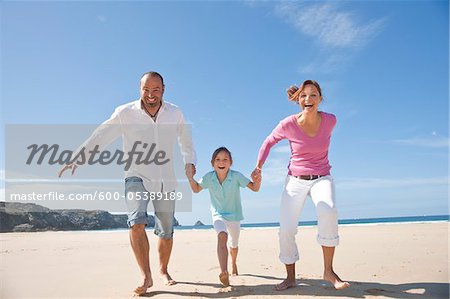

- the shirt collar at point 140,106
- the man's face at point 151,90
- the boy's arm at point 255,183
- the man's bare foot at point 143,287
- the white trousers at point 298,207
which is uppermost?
the man's face at point 151,90

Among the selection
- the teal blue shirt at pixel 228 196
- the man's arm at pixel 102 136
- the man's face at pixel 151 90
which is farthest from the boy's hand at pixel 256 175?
the man's arm at pixel 102 136

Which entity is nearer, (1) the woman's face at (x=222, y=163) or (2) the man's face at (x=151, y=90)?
(2) the man's face at (x=151, y=90)

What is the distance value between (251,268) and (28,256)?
184 inches

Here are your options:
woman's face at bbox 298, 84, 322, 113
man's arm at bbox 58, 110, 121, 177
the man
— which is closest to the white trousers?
woman's face at bbox 298, 84, 322, 113

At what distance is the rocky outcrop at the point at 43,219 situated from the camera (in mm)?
26219

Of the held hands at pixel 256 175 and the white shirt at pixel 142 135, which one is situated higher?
the white shirt at pixel 142 135

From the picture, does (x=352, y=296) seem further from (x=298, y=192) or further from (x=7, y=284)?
(x=7, y=284)

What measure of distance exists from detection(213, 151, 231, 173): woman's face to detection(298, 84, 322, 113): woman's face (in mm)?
1169

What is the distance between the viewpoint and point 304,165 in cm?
412

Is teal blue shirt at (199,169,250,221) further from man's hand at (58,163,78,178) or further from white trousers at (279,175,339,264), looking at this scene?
man's hand at (58,163,78,178)

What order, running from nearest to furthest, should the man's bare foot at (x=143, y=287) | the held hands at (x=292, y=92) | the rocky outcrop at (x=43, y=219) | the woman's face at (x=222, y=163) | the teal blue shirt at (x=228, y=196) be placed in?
the man's bare foot at (x=143, y=287) → the held hands at (x=292, y=92) → the teal blue shirt at (x=228, y=196) → the woman's face at (x=222, y=163) → the rocky outcrop at (x=43, y=219)

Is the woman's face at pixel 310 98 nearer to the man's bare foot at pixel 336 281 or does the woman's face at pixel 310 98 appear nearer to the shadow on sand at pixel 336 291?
the man's bare foot at pixel 336 281

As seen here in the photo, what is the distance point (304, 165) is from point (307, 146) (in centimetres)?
21

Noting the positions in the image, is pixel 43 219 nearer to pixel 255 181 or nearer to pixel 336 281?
pixel 255 181
